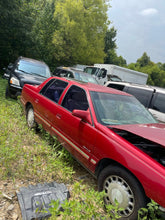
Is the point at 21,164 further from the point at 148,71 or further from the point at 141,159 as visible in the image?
the point at 148,71

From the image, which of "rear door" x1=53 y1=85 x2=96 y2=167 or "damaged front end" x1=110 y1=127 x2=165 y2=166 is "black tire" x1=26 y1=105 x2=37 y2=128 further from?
"damaged front end" x1=110 y1=127 x2=165 y2=166

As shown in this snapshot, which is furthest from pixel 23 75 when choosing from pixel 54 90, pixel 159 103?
pixel 159 103

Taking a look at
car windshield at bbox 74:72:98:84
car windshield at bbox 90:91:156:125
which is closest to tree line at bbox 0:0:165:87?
car windshield at bbox 74:72:98:84

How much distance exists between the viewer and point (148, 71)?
49.8m

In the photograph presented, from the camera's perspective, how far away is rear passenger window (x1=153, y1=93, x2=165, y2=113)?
4.93 m

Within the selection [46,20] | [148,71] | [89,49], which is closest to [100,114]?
[46,20]

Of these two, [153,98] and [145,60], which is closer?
[153,98]

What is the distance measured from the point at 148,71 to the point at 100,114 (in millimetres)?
51922

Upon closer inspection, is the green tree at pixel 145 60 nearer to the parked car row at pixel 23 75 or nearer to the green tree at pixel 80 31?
the green tree at pixel 80 31

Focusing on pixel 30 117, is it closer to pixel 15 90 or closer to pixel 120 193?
pixel 15 90

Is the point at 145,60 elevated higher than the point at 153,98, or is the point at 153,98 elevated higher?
the point at 145,60

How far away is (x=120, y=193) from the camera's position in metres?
2.11

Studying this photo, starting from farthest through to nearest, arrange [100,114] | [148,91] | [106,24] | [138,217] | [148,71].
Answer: [148,71]
[106,24]
[148,91]
[100,114]
[138,217]

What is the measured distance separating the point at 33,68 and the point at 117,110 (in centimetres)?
547
